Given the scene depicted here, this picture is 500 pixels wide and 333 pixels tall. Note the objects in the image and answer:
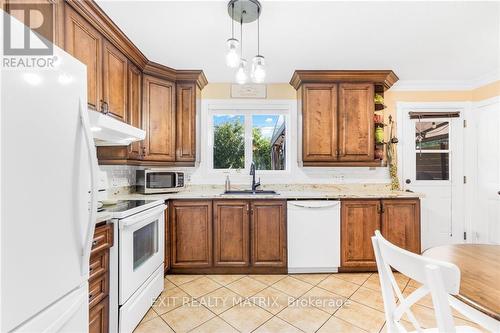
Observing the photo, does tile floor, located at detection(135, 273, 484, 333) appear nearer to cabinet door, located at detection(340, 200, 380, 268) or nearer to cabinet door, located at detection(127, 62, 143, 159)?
cabinet door, located at detection(340, 200, 380, 268)

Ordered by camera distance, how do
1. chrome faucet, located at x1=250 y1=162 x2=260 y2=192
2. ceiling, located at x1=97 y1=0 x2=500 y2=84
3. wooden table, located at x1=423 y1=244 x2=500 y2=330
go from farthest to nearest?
chrome faucet, located at x1=250 y1=162 x2=260 y2=192 < ceiling, located at x1=97 y1=0 x2=500 y2=84 < wooden table, located at x1=423 y1=244 x2=500 y2=330

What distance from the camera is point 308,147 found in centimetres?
296

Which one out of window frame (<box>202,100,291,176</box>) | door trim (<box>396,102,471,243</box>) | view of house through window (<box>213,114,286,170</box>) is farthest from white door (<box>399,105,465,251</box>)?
Result: view of house through window (<box>213,114,286,170</box>)

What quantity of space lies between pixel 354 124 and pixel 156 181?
2.47 meters

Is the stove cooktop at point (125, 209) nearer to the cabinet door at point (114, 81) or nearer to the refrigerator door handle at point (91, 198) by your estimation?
the refrigerator door handle at point (91, 198)

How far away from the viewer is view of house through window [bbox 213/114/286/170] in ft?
11.1

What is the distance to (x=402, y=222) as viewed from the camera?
2672mm

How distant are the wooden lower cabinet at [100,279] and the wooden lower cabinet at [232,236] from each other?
3.70 ft

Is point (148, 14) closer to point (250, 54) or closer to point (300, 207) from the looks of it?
point (250, 54)

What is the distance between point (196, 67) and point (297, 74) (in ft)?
3.99

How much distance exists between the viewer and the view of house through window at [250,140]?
11.1ft

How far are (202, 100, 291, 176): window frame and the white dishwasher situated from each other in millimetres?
793

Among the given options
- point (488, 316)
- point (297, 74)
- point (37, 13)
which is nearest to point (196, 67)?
point (297, 74)

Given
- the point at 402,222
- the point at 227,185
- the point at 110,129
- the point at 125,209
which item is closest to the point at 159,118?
the point at 227,185
